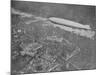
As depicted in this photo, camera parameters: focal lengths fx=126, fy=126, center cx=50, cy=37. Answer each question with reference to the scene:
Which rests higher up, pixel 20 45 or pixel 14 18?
pixel 14 18

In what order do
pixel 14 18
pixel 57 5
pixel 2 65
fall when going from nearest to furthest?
pixel 2 65 → pixel 14 18 → pixel 57 5

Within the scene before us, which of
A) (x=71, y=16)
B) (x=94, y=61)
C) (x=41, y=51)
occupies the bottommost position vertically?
(x=94, y=61)

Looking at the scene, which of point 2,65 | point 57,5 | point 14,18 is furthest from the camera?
point 57,5

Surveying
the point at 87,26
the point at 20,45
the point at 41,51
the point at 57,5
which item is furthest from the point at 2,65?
the point at 87,26

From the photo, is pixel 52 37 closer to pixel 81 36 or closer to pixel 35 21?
pixel 35 21

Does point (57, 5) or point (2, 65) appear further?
point (57, 5)

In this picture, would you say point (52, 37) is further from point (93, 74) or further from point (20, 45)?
point (93, 74)

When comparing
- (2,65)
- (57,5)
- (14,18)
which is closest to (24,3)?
(14,18)
